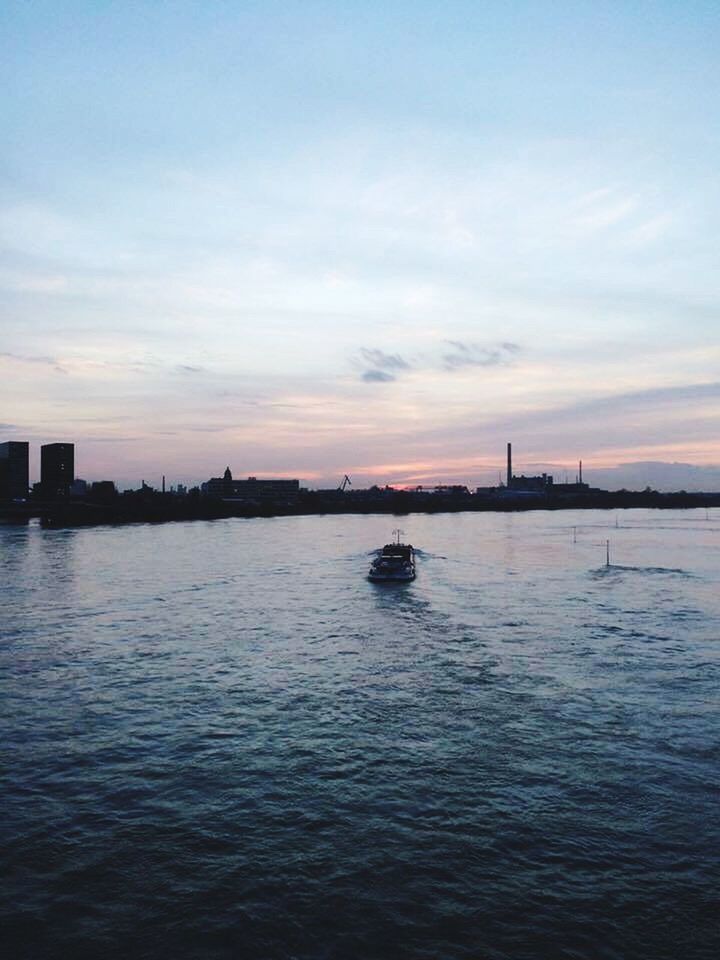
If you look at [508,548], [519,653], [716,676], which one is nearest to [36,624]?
[519,653]

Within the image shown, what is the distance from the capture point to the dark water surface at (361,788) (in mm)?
15531

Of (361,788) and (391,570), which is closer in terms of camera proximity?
(361,788)

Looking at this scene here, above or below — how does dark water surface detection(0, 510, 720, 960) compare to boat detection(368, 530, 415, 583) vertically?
below

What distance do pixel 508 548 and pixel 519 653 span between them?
262ft

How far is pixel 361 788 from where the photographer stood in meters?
22.2

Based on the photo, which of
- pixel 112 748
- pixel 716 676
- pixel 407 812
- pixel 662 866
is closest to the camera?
pixel 662 866

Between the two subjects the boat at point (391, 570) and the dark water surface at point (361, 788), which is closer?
the dark water surface at point (361, 788)

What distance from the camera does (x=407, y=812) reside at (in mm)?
20531

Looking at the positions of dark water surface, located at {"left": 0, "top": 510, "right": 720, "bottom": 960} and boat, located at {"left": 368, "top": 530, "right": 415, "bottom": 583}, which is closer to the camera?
dark water surface, located at {"left": 0, "top": 510, "right": 720, "bottom": 960}

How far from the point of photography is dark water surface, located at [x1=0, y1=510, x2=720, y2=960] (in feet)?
51.0

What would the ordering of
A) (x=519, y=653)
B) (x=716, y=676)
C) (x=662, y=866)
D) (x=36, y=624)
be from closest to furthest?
1. (x=662, y=866)
2. (x=716, y=676)
3. (x=519, y=653)
4. (x=36, y=624)

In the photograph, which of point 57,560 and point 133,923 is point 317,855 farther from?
point 57,560

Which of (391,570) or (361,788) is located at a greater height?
(391,570)

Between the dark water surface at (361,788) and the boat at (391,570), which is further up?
the boat at (391,570)
